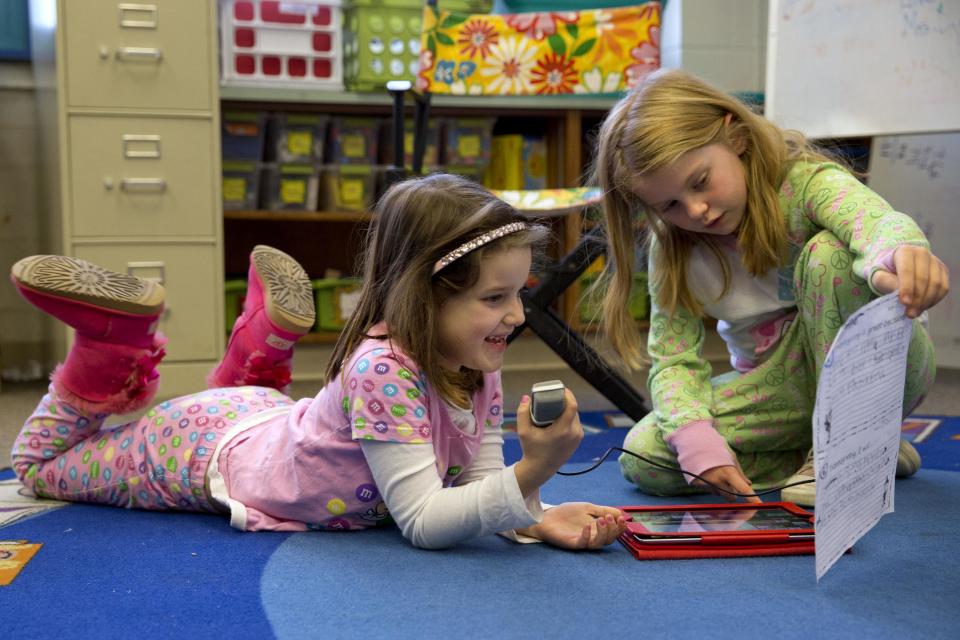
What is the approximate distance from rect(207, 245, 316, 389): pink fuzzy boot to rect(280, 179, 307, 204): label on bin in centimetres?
121

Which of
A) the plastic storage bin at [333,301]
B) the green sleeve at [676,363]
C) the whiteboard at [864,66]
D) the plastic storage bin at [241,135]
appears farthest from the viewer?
the plastic storage bin at [333,301]

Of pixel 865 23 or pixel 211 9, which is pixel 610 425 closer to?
pixel 865 23

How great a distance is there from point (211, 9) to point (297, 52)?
31cm

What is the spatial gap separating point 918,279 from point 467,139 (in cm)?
181

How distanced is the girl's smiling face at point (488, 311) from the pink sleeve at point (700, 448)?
0.98ft

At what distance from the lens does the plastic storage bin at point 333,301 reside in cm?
252

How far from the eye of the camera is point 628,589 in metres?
0.82

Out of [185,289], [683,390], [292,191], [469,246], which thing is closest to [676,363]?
[683,390]

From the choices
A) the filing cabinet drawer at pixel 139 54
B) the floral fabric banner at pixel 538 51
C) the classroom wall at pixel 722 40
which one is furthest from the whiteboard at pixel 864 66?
the filing cabinet drawer at pixel 139 54

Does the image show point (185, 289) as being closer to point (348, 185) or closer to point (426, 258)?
point (348, 185)

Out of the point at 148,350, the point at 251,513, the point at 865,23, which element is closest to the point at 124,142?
the point at 148,350

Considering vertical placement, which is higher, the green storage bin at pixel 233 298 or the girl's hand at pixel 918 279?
the girl's hand at pixel 918 279

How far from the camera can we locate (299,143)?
246 centimetres

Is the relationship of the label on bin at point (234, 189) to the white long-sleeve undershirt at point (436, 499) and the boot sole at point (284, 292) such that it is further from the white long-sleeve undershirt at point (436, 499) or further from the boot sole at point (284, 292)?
Result: the white long-sleeve undershirt at point (436, 499)
